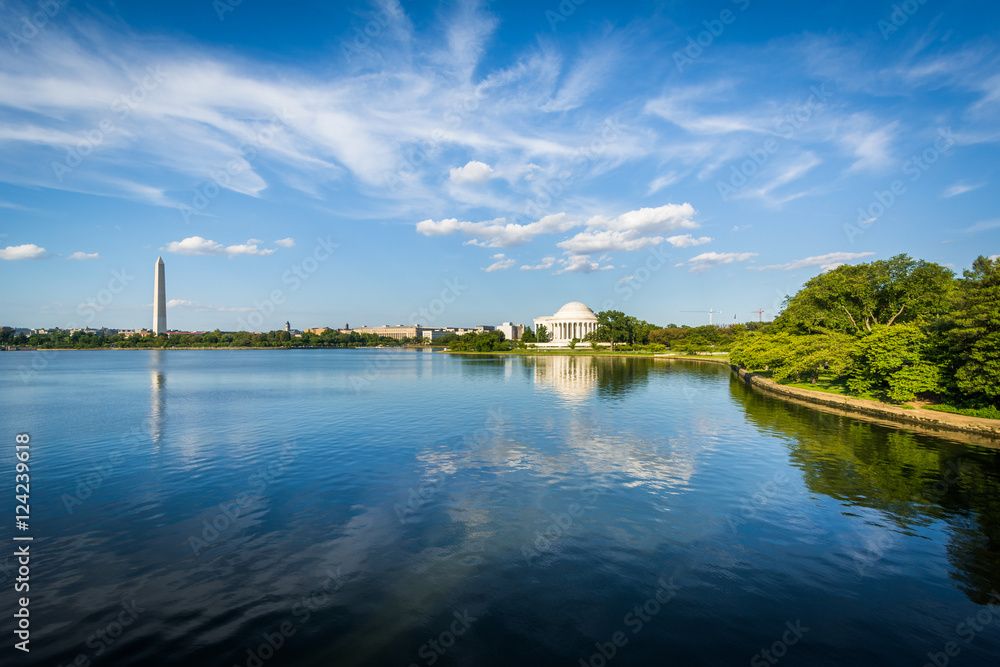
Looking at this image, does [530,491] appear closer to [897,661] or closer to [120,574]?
[897,661]

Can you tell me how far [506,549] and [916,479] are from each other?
53.4ft

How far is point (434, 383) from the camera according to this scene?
172 ft

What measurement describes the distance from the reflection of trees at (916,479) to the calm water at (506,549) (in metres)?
0.11

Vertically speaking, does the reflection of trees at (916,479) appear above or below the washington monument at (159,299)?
below

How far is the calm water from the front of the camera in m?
7.95

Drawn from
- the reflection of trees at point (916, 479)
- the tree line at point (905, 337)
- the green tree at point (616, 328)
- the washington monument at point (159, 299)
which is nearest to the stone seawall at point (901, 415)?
the tree line at point (905, 337)

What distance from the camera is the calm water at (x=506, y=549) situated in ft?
26.1

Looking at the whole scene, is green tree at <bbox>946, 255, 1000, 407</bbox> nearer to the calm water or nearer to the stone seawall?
the stone seawall

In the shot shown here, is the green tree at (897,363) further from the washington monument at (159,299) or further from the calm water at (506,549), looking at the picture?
the washington monument at (159,299)

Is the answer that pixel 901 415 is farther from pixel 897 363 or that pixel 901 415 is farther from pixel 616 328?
pixel 616 328

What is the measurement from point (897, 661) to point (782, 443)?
17.5 m

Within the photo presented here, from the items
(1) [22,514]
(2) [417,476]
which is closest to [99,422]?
(1) [22,514]

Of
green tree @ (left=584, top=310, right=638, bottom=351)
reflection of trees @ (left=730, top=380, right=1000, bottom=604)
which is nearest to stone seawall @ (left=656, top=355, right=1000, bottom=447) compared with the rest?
reflection of trees @ (left=730, top=380, right=1000, bottom=604)

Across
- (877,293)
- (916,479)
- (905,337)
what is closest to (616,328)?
(877,293)
